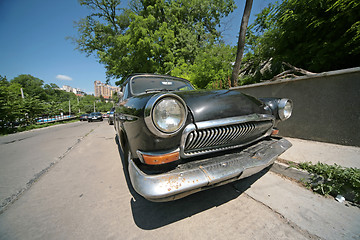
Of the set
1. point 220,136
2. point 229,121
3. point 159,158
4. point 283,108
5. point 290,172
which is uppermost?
point 283,108

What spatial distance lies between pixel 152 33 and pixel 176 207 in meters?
13.3

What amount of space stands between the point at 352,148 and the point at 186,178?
3.33 metres

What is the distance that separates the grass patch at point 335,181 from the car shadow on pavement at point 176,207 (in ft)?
2.51

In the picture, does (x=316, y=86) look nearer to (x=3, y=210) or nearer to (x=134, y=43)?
(x=3, y=210)

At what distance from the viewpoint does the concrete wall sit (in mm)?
2436

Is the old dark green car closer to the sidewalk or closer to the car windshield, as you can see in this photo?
the sidewalk

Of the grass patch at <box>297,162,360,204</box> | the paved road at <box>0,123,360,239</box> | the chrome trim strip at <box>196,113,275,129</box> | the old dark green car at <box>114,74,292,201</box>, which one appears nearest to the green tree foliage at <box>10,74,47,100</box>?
the paved road at <box>0,123,360,239</box>

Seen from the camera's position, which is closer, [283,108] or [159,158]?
[159,158]

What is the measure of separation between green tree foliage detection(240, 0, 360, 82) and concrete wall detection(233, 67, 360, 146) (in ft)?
3.06

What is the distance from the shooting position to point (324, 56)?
3.35m

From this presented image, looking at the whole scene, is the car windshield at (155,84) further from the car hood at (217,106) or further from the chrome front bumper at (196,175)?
the chrome front bumper at (196,175)

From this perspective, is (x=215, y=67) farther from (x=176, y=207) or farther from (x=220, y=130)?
(x=176, y=207)

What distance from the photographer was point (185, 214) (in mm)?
1334

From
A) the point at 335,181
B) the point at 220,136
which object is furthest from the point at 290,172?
the point at 220,136
